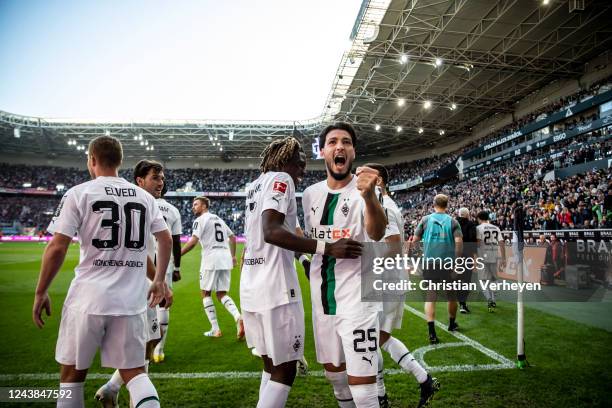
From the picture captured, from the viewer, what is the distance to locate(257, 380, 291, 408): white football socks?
2.29m

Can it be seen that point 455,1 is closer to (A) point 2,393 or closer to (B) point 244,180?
(A) point 2,393

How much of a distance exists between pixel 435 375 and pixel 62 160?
59.4 metres

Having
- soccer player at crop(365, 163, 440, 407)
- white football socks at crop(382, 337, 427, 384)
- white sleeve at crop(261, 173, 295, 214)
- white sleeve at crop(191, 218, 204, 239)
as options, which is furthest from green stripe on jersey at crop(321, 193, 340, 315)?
white sleeve at crop(191, 218, 204, 239)

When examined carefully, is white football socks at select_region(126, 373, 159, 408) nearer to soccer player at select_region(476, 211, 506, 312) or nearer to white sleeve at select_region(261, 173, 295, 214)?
white sleeve at select_region(261, 173, 295, 214)

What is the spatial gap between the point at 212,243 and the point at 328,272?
4590 millimetres

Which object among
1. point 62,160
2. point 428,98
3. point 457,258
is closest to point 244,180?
point 62,160

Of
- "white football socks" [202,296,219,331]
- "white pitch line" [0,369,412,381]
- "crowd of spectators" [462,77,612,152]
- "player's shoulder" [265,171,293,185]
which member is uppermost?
"crowd of spectators" [462,77,612,152]

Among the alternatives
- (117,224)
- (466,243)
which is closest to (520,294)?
(466,243)

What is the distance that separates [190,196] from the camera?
160 ft

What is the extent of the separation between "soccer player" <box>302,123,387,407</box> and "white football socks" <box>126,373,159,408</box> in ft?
3.74

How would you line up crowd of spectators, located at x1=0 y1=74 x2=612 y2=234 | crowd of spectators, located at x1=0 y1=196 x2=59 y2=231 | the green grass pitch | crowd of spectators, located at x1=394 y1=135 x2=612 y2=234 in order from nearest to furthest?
the green grass pitch < crowd of spectators, located at x1=394 y1=135 x2=612 y2=234 < crowd of spectators, located at x1=0 y1=74 x2=612 y2=234 < crowd of spectators, located at x1=0 y1=196 x2=59 y2=231

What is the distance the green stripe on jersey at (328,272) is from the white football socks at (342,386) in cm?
46

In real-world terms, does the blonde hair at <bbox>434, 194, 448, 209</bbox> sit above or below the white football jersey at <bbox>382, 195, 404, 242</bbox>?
above

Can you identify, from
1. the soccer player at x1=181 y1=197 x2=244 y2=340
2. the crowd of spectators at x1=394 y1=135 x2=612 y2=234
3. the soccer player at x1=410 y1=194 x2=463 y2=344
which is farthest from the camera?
the crowd of spectators at x1=394 y1=135 x2=612 y2=234
